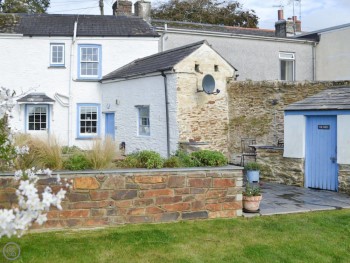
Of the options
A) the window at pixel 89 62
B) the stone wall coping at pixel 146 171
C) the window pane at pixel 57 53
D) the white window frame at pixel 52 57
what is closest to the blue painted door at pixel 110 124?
the window at pixel 89 62

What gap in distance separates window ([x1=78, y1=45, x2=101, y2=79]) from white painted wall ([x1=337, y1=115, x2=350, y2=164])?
12.2 meters

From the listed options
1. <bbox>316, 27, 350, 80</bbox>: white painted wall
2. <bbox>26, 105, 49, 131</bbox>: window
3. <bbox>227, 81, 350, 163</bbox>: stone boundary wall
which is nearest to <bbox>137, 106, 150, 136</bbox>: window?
<bbox>227, 81, 350, 163</bbox>: stone boundary wall

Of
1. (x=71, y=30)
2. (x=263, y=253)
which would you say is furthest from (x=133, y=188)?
(x=71, y=30)

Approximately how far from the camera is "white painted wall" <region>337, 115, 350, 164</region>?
10734 millimetres

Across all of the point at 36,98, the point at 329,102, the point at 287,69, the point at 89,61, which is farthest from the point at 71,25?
the point at 329,102

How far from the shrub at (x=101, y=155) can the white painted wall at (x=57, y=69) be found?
1098 centimetres

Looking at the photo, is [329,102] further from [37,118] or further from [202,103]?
[37,118]

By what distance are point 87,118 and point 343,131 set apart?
12.4m

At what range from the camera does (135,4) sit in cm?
2261

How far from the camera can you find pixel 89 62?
64.6 ft

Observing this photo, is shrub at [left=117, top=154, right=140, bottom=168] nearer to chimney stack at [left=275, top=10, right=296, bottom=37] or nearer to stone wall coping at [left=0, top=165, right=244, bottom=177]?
stone wall coping at [left=0, top=165, right=244, bottom=177]

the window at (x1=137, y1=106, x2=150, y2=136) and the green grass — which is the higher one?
the window at (x1=137, y1=106, x2=150, y2=136)

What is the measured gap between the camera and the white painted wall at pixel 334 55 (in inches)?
901

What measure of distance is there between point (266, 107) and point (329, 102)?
4531 millimetres
